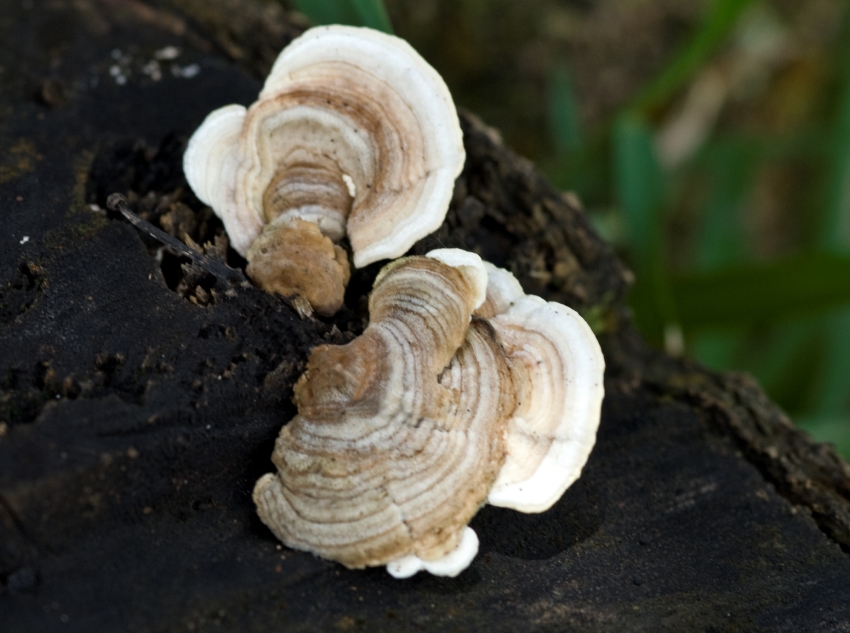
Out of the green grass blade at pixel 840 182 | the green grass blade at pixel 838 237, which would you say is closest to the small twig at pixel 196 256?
the green grass blade at pixel 838 237

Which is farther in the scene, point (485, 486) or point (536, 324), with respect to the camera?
point (536, 324)

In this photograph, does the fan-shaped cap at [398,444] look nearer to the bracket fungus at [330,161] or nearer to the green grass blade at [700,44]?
the bracket fungus at [330,161]

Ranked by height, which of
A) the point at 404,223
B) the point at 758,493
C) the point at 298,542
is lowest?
the point at 298,542

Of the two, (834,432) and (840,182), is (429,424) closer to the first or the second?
(834,432)

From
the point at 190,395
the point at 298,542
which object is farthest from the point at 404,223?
the point at 298,542

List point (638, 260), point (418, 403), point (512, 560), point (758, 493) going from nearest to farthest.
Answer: point (418, 403) → point (512, 560) → point (758, 493) → point (638, 260)

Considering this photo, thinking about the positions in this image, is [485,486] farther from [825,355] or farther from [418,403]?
[825,355]
